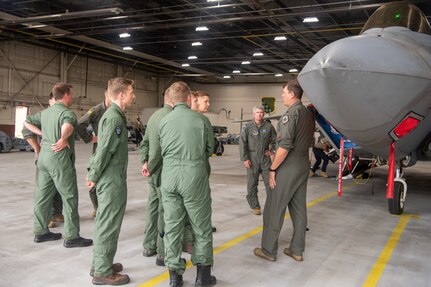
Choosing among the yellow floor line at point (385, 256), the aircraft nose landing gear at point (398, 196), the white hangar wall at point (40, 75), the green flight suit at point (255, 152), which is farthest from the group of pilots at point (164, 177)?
the white hangar wall at point (40, 75)

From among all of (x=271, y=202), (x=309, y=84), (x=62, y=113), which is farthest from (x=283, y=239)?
(x=62, y=113)

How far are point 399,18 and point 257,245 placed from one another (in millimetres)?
3948

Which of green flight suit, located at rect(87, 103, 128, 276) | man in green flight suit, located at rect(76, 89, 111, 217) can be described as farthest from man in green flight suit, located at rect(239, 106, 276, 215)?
green flight suit, located at rect(87, 103, 128, 276)

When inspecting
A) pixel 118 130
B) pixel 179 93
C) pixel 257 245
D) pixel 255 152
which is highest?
pixel 179 93

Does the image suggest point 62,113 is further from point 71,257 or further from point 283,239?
point 283,239

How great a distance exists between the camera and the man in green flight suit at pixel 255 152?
251 inches

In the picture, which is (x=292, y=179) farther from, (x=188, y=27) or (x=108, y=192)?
(x=188, y=27)

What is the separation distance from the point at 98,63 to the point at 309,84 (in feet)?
94.6

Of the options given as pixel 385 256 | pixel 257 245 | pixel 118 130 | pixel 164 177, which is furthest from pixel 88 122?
pixel 385 256

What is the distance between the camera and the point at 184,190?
3.24 m

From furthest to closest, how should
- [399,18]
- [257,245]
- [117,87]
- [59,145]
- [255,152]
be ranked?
[255,152] → [399,18] → [257,245] → [59,145] → [117,87]

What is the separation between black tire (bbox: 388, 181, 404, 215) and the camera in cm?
657

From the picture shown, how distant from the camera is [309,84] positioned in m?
4.06

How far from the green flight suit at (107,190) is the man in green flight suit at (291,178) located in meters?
1.60
